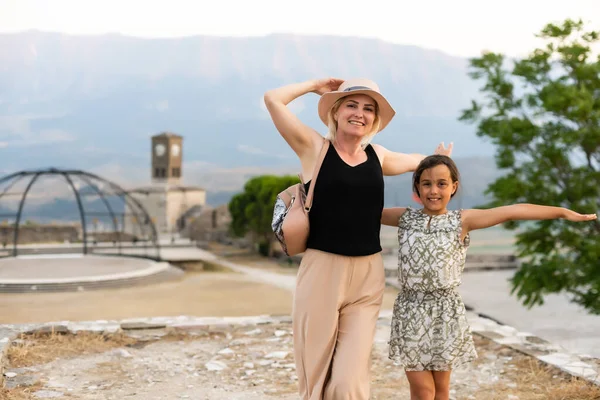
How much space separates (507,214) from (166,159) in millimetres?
54891

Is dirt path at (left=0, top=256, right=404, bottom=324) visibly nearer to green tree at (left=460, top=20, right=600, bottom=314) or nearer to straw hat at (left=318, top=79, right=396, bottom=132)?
green tree at (left=460, top=20, right=600, bottom=314)

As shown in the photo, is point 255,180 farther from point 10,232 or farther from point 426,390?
point 426,390

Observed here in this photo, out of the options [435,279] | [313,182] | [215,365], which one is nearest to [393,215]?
[435,279]

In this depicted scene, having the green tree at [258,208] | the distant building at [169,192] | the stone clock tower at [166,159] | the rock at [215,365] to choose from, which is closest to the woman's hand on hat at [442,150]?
the rock at [215,365]

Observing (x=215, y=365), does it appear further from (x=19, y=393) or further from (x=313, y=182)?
(x=313, y=182)

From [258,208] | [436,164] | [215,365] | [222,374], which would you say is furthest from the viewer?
[258,208]

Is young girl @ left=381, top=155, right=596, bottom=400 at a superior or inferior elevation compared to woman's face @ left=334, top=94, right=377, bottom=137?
inferior

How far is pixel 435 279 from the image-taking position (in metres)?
3.60

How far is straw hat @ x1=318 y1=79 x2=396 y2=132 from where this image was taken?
348 cm

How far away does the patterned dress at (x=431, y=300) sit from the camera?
11.9ft

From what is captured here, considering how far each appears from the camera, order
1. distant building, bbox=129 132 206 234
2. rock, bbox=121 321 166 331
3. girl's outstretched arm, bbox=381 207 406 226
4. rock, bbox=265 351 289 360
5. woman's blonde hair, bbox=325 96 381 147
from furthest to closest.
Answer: distant building, bbox=129 132 206 234
rock, bbox=121 321 166 331
rock, bbox=265 351 289 360
girl's outstretched arm, bbox=381 207 406 226
woman's blonde hair, bbox=325 96 381 147

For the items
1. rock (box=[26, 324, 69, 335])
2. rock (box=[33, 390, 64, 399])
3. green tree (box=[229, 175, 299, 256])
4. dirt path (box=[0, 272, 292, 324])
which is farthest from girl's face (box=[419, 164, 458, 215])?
green tree (box=[229, 175, 299, 256])

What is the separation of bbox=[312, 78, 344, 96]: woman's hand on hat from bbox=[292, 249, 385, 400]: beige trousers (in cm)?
92

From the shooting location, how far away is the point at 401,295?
148 inches
